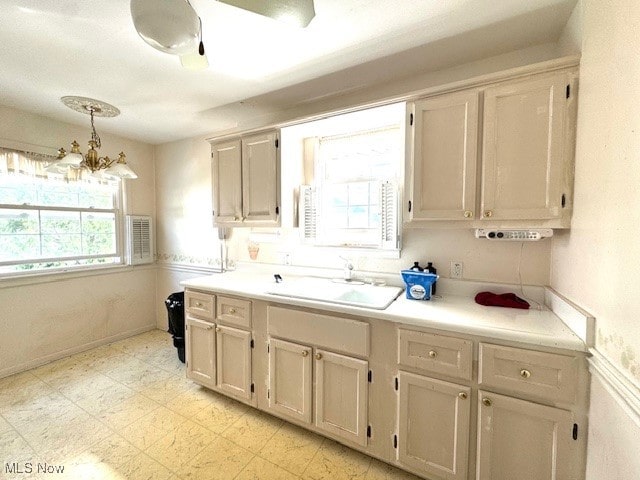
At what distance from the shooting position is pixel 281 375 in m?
1.76

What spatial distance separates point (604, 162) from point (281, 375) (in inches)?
76.4

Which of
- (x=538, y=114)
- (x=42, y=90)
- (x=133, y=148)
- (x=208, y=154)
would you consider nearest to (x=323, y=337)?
(x=538, y=114)

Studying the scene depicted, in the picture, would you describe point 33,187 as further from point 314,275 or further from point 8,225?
point 314,275

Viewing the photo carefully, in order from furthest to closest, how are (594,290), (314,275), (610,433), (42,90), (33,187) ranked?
(33,187) < (314,275) < (42,90) < (594,290) < (610,433)

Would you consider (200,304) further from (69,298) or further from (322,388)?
(69,298)

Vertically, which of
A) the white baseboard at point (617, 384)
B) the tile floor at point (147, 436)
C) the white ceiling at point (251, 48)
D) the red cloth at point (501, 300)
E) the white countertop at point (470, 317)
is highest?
the white ceiling at point (251, 48)

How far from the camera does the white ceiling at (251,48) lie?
50.1 inches

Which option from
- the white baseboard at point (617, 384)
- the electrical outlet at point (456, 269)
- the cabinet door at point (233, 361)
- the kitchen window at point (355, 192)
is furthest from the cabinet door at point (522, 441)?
the cabinet door at point (233, 361)

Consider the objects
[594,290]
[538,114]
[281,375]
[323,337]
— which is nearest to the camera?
[594,290]

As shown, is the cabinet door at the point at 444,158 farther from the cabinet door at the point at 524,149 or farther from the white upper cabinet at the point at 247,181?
the white upper cabinet at the point at 247,181

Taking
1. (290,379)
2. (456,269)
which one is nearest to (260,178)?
(290,379)

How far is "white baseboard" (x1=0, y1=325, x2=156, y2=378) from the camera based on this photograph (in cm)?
240

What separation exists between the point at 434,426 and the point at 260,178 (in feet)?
6.41

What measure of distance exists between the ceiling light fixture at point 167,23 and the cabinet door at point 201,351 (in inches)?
69.9
